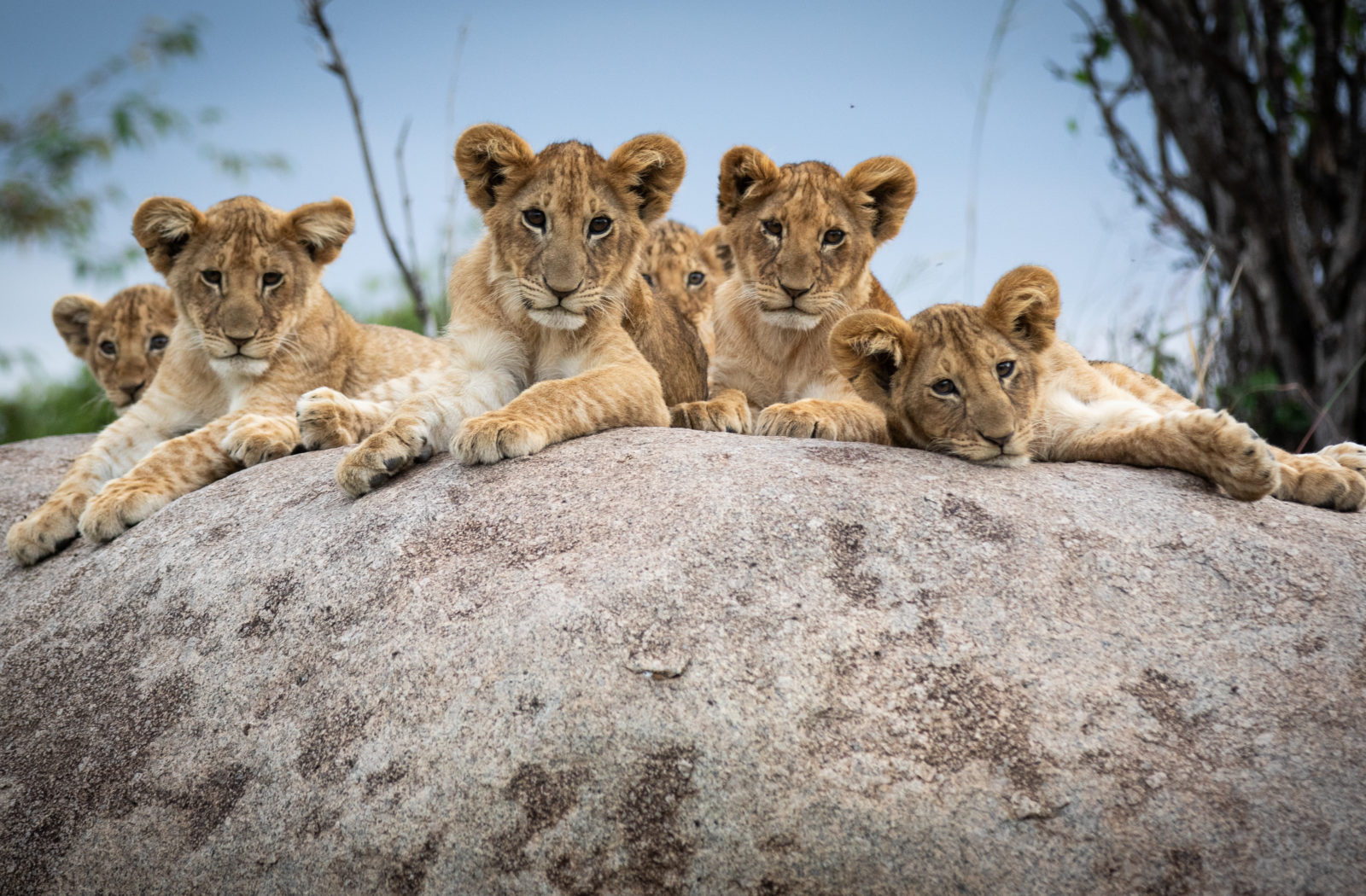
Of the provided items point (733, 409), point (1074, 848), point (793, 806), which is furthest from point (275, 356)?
point (1074, 848)

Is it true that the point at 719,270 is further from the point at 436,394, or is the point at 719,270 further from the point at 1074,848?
the point at 1074,848

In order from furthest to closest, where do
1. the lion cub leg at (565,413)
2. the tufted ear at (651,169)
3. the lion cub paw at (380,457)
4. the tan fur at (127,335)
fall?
1. the tan fur at (127,335)
2. the tufted ear at (651,169)
3. the lion cub paw at (380,457)
4. the lion cub leg at (565,413)

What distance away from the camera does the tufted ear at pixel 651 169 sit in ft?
13.6

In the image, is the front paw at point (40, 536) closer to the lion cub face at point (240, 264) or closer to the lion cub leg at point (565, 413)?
the lion cub face at point (240, 264)

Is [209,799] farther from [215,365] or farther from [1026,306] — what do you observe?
[1026,306]

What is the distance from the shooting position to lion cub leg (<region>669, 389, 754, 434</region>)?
436cm

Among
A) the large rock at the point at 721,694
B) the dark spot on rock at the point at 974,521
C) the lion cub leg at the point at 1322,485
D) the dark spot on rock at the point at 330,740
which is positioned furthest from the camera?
the lion cub leg at the point at 1322,485

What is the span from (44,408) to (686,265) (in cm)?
773

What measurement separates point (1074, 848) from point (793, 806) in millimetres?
650

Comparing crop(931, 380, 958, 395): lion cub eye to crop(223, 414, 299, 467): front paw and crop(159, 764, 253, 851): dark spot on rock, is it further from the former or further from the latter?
crop(223, 414, 299, 467): front paw

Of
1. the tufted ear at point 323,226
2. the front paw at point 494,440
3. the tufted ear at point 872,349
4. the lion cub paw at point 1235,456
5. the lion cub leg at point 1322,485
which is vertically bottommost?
the lion cub leg at point 1322,485

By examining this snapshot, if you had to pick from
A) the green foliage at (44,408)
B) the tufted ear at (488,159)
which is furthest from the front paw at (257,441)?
the green foliage at (44,408)

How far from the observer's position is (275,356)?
4.98 metres

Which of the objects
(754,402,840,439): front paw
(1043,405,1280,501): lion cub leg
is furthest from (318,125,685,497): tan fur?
(1043,405,1280,501): lion cub leg
